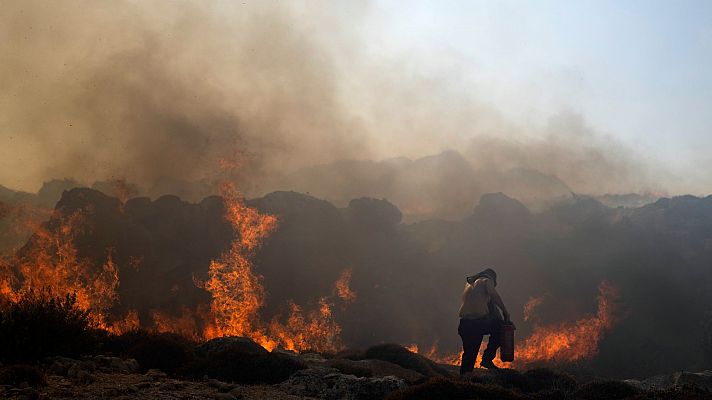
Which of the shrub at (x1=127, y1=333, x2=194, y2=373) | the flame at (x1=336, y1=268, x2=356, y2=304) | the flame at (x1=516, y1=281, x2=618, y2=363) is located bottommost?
the shrub at (x1=127, y1=333, x2=194, y2=373)

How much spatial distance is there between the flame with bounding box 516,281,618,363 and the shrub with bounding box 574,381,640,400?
21.2 meters

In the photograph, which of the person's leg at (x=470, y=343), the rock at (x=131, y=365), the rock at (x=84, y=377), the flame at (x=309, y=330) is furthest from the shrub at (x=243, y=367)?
the flame at (x=309, y=330)

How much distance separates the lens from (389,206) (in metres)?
48.6

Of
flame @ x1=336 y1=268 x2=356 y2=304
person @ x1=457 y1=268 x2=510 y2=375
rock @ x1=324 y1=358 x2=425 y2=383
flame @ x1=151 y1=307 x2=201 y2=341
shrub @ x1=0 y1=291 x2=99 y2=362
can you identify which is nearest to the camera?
shrub @ x1=0 y1=291 x2=99 y2=362

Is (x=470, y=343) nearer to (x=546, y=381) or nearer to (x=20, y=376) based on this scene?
(x=546, y=381)

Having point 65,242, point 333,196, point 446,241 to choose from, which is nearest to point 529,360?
point 446,241

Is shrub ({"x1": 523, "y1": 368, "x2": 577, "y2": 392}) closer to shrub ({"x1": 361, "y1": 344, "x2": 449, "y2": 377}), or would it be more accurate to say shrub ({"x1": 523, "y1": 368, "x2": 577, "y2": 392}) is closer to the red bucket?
the red bucket

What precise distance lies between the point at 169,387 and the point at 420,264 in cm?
3830

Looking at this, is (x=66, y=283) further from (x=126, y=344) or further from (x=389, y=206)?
(x=389, y=206)

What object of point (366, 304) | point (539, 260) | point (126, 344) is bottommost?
point (126, 344)

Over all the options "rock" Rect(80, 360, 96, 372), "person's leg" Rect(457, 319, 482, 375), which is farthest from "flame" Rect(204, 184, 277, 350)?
"rock" Rect(80, 360, 96, 372)

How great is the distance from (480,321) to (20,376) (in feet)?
34.5

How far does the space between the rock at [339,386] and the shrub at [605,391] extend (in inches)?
151

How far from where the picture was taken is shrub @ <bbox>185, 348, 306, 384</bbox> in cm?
1086
